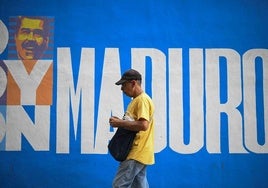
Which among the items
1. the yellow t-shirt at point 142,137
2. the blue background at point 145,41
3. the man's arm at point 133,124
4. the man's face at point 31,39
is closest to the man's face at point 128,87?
the yellow t-shirt at point 142,137

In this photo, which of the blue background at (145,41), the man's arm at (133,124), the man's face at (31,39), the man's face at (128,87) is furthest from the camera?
the man's face at (31,39)

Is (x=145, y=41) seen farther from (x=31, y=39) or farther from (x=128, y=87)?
(x=128, y=87)

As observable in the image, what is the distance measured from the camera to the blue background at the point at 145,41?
5.85 metres

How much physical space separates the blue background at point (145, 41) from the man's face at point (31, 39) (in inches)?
5.9

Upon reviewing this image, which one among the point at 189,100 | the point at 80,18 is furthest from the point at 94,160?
the point at 80,18

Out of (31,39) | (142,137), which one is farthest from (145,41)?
(142,137)

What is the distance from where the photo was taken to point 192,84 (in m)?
5.92

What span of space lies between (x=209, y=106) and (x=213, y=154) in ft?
2.26

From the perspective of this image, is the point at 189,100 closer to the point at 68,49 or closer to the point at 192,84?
the point at 192,84

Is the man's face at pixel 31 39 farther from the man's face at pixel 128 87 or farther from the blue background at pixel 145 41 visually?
the man's face at pixel 128 87

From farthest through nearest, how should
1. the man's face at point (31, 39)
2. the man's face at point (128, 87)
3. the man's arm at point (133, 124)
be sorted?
the man's face at point (31, 39)
the man's face at point (128, 87)
the man's arm at point (133, 124)

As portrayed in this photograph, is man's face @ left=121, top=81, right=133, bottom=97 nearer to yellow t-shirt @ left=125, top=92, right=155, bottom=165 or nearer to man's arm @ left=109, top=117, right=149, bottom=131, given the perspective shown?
yellow t-shirt @ left=125, top=92, right=155, bottom=165

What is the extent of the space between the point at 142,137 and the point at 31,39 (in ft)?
8.88

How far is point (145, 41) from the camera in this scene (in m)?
5.96
